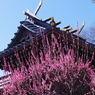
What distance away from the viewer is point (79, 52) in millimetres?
8461

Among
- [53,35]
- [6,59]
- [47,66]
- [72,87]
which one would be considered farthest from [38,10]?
[72,87]

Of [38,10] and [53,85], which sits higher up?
[38,10]

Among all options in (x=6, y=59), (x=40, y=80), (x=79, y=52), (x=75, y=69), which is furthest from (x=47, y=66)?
(x=6, y=59)

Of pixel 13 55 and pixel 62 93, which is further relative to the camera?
pixel 13 55

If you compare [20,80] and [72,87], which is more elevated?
[20,80]

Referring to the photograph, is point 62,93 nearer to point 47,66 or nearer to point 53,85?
point 53,85

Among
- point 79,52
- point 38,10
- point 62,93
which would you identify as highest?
point 38,10

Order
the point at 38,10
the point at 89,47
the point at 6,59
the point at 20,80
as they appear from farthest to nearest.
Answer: the point at 38,10, the point at 6,59, the point at 89,47, the point at 20,80

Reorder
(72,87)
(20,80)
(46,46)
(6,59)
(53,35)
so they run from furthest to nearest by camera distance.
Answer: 1. (6,59)
2. (46,46)
3. (53,35)
4. (20,80)
5. (72,87)

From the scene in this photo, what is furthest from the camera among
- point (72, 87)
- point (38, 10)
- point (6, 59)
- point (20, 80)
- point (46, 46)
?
point (38, 10)

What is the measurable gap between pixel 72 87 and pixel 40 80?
108 cm

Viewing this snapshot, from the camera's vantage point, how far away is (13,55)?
28.2 ft

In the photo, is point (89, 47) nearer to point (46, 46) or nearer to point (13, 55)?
point (46, 46)

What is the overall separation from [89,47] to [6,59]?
3.55 meters
